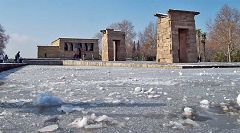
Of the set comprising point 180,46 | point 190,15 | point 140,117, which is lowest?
point 140,117

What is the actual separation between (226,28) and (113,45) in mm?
19647

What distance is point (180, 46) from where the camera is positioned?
2167 centimetres

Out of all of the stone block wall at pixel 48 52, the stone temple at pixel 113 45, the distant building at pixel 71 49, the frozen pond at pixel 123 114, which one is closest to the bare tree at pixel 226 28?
the stone temple at pixel 113 45

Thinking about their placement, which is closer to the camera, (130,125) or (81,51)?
(130,125)

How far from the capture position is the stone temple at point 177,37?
810 inches

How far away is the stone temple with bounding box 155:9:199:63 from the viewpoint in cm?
2058

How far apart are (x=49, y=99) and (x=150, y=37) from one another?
2712 inches

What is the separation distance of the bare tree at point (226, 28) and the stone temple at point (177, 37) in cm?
2294

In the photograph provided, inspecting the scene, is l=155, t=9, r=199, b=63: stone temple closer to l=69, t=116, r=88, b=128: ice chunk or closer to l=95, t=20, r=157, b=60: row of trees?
l=69, t=116, r=88, b=128: ice chunk

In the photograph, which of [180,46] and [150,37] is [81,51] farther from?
[180,46]

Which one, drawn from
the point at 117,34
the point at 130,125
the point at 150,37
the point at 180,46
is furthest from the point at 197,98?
the point at 150,37

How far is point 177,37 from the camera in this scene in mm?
20766

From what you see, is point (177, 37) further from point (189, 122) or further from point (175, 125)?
point (175, 125)

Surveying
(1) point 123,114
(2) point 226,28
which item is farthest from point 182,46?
(2) point 226,28
